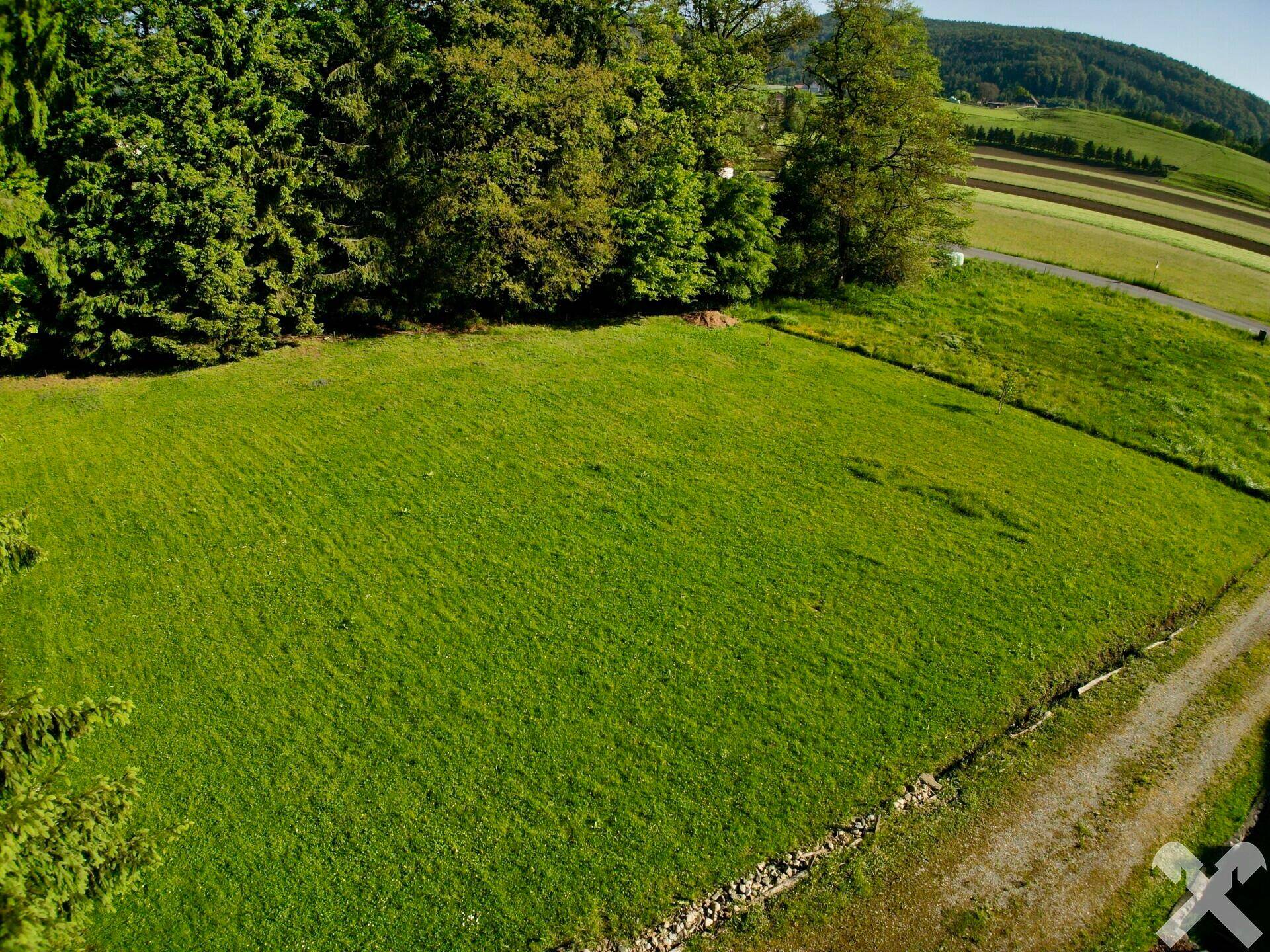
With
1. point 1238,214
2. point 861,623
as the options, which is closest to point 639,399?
point 861,623

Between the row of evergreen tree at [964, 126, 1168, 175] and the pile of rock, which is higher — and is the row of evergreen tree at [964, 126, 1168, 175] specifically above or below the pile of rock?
above

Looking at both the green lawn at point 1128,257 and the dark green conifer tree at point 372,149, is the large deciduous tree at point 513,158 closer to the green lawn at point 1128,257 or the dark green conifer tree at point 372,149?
the dark green conifer tree at point 372,149

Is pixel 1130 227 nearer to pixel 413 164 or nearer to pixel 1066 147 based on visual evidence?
pixel 1066 147

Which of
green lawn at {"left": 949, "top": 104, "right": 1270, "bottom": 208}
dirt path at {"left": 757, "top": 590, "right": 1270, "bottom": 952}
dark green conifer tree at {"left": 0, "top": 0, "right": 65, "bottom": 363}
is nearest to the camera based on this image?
dirt path at {"left": 757, "top": 590, "right": 1270, "bottom": 952}

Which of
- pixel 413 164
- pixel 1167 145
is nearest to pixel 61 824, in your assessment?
pixel 413 164

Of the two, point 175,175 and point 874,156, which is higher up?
point 874,156

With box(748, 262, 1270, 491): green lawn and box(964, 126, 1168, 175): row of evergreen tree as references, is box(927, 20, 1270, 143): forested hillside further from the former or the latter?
box(748, 262, 1270, 491): green lawn

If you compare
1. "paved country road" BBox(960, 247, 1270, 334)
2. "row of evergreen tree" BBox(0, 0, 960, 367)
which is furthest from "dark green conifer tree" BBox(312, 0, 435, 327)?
"paved country road" BBox(960, 247, 1270, 334)
